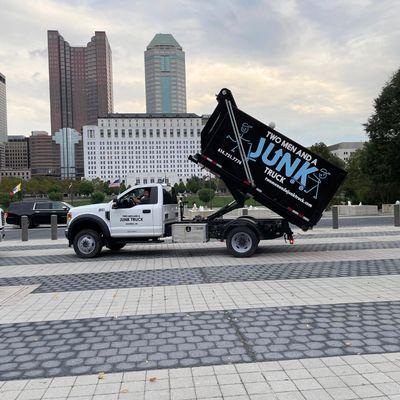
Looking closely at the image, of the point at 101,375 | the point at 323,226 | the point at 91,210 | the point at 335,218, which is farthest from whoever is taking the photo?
the point at 323,226

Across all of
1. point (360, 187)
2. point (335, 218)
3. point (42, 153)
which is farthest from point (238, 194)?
point (42, 153)

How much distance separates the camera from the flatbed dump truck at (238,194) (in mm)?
11367

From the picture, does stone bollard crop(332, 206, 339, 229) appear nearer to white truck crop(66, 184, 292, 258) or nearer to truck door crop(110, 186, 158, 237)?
white truck crop(66, 184, 292, 258)

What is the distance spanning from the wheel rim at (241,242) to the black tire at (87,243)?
12.2 ft

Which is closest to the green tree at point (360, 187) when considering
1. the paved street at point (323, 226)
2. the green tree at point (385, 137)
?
the green tree at point (385, 137)

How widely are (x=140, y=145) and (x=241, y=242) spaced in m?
170

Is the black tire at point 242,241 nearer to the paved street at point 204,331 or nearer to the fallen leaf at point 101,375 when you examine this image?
the paved street at point 204,331

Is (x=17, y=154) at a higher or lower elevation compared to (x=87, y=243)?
higher

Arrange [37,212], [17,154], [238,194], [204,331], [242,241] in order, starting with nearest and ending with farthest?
[204,331], [242,241], [238,194], [37,212], [17,154]

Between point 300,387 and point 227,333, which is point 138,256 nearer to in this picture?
point 227,333

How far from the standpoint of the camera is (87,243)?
40.7 feet

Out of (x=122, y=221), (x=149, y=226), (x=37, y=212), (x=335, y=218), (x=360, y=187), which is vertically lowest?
(x=335, y=218)

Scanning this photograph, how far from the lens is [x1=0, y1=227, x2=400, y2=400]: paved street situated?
13.3 ft

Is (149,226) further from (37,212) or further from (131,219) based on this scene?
(37,212)
